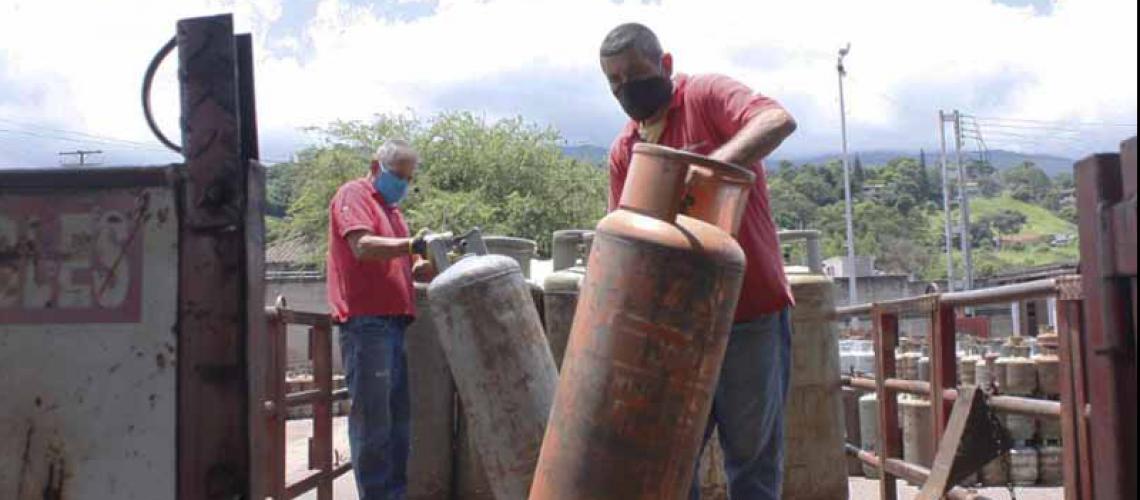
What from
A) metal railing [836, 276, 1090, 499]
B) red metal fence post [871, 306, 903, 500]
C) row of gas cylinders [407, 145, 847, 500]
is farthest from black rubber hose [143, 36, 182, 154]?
red metal fence post [871, 306, 903, 500]

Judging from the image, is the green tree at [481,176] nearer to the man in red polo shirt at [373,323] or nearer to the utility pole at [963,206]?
the utility pole at [963,206]

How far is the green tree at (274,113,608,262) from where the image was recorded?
41.4 metres

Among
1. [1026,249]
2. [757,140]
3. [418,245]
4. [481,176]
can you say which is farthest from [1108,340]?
[1026,249]

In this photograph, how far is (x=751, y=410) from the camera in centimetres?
342

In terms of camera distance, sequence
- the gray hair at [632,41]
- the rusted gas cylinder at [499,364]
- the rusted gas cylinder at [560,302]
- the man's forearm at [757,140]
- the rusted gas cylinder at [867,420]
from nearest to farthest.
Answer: the man's forearm at [757,140]
the gray hair at [632,41]
the rusted gas cylinder at [499,364]
the rusted gas cylinder at [560,302]
the rusted gas cylinder at [867,420]

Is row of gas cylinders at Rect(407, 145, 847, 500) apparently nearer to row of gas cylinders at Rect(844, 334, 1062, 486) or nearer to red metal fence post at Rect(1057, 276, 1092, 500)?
red metal fence post at Rect(1057, 276, 1092, 500)

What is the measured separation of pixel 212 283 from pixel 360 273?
296cm

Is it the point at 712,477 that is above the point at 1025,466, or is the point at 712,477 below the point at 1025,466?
above

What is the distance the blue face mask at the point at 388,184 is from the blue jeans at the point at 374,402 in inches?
24.6

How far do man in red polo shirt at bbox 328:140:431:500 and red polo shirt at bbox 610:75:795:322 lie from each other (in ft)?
5.41

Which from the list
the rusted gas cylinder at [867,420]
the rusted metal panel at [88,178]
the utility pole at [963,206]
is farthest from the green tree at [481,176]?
the rusted metal panel at [88,178]

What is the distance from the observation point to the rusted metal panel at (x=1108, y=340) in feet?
5.61

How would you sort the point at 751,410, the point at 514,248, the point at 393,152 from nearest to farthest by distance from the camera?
the point at 751,410, the point at 393,152, the point at 514,248

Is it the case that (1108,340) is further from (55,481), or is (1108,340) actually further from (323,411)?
(323,411)
